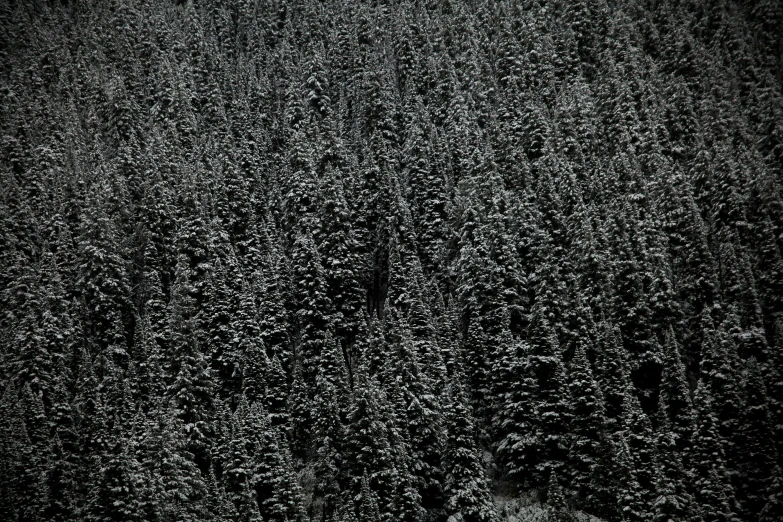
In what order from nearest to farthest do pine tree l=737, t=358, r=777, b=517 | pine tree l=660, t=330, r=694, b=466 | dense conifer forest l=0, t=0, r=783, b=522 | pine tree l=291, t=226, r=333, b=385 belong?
1. pine tree l=737, t=358, r=777, b=517
2. dense conifer forest l=0, t=0, r=783, b=522
3. pine tree l=660, t=330, r=694, b=466
4. pine tree l=291, t=226, r=333, b=385

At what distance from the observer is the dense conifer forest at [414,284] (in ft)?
122

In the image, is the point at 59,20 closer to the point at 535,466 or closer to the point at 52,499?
the point at 52,499

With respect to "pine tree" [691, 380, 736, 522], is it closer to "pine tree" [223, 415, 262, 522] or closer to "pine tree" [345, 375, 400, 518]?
"pine tree" [345, 375, 400, 518]

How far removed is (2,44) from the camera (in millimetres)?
106125

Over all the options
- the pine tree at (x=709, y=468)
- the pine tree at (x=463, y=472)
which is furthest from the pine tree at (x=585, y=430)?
the pine tree at (x=463, y=472)

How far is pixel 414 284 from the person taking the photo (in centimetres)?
5078

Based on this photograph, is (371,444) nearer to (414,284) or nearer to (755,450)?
(414,284)

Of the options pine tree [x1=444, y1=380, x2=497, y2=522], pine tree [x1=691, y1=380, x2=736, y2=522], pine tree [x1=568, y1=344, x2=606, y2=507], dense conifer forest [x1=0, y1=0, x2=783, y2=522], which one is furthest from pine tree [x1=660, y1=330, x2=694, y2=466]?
pine tree [x1=444, y1=380, x2=497, y2=522]

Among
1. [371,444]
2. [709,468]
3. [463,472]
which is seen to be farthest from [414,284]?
[709,468]

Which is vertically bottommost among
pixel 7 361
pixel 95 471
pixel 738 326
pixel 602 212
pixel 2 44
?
pixel 95 471

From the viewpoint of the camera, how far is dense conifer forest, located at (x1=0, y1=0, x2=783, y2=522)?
37.3 meters

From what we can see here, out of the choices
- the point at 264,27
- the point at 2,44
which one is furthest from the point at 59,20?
the point at 264,27

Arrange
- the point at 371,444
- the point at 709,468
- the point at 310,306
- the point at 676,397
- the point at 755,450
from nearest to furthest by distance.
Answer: the point at 709,468
the point at 755,450
the point at 371,444
the point at 676,397
the point at 310,306

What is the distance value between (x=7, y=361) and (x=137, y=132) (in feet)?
131
